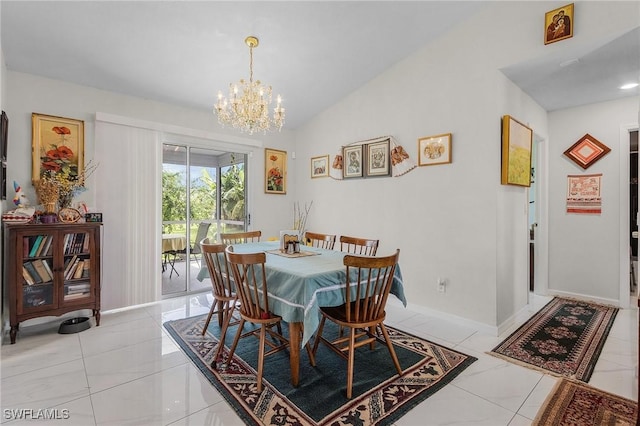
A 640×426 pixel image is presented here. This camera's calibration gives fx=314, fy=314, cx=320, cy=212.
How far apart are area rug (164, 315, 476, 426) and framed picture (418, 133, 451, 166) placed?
191 cm

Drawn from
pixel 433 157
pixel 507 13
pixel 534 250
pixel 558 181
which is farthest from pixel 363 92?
pixel 534 250

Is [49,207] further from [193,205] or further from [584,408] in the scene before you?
[584,408]

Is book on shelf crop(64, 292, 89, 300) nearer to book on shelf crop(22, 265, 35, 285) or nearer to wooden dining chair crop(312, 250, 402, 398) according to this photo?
book on shelf crop(22, 265, 35, 285)

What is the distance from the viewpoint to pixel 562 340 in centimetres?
293

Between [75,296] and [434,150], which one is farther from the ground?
[434,150]

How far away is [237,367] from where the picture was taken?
242 centimetres

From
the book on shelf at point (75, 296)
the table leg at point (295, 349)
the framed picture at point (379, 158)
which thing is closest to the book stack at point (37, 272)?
the book on shelf at point (75, 296)

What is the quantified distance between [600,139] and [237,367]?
4.95m

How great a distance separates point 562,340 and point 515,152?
6.13ft

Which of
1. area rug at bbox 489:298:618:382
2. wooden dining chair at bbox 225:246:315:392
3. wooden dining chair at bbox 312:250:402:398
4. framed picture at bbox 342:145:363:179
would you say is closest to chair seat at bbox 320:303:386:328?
wooden dining chair at bbox 312:250:402:398

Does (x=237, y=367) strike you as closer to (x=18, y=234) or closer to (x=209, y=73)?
(x=18, y=234)

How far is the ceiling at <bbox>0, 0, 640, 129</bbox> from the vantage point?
2650 mm

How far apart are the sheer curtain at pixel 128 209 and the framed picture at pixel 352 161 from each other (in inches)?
96.8

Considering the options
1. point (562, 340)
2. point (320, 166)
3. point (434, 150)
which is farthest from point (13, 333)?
point (562, 340)
